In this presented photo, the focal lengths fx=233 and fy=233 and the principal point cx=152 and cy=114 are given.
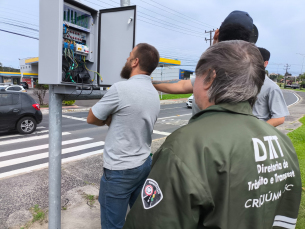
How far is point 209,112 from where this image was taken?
A: 2.96 ft

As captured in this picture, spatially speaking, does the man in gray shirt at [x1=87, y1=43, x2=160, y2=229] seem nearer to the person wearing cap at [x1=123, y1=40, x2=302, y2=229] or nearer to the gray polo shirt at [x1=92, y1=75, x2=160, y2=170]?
the gray polo shirt at [x1=92, y1=75, x2=160, y2=170]

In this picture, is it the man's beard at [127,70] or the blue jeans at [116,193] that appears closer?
the blue jeans at [116,193]

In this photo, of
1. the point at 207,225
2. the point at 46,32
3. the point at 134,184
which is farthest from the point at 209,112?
the point at 46,32

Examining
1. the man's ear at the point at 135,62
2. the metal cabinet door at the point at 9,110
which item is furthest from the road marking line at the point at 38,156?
the man's ear at the point at 135,62

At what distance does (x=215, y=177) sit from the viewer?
2.53ft

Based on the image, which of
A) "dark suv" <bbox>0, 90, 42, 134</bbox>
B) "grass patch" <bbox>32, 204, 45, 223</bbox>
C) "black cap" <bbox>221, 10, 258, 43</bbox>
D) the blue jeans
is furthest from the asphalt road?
"black cap" <bbox>221, 10, 258, 43</bbox>

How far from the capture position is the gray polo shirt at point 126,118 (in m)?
1.69

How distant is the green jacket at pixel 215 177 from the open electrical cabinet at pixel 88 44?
133cm

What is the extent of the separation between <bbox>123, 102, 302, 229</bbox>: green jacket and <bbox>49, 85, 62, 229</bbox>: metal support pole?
4.35ft

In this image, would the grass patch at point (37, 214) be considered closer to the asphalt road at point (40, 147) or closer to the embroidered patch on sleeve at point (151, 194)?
the asphalt road at point (40, 147)

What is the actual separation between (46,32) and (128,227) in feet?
5.18

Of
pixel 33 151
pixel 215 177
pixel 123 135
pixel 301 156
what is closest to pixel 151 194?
pixel 215 177

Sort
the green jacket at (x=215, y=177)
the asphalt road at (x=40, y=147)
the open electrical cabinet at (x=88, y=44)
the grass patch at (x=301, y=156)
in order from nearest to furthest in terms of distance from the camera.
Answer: the green jacket at (x=215, y=177), the open electrical cabinet at (x=88, y=44), the grass patch at (x=301, y=156), the asphalt road at (x=40, y=147)

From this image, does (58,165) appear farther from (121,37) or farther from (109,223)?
(121,37)
